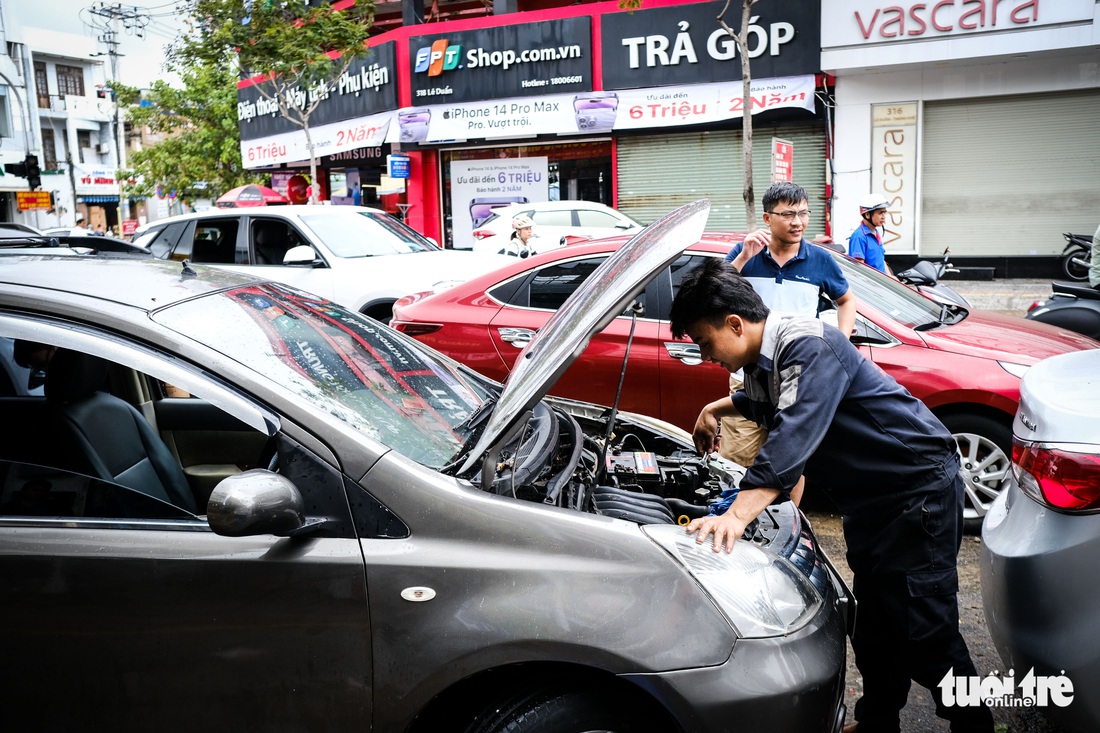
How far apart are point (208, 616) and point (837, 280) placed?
3399 millimetres

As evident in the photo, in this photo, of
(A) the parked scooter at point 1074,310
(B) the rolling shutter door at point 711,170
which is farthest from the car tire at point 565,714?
(B) the rolling shutter door at point 711,170

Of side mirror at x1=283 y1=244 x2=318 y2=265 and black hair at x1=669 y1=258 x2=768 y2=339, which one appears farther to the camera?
side mirror at x1=283 y1=244 x2=318 y2=265

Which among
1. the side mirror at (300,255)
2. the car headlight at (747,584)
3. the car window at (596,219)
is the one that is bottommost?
the car headlight at (747,584)

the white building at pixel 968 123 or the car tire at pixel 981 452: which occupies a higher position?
the white building at pixel 968 123

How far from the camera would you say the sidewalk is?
12.2m

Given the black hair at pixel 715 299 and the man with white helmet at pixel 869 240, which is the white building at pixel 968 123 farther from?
the black hair at pixel 715 299

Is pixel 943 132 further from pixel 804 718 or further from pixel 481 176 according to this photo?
pixel 804 718

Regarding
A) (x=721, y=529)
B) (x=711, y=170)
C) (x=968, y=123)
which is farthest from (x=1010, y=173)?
→ (x=721, y=529)

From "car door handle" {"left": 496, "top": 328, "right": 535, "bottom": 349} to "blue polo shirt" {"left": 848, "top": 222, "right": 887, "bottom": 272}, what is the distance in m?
3.40

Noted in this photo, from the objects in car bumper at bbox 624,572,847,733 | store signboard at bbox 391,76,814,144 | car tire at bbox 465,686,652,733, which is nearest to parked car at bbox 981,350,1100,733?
car bumper at bbox 624,572,847,733

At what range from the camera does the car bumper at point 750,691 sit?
1975 mm

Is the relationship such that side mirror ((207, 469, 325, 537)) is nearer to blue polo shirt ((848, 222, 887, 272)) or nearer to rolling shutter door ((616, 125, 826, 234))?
blue polo shirt ((848, 222, 887, 272))

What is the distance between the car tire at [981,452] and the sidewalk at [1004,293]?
783 centimetres

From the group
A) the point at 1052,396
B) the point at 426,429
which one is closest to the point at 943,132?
the point at 1052,396
